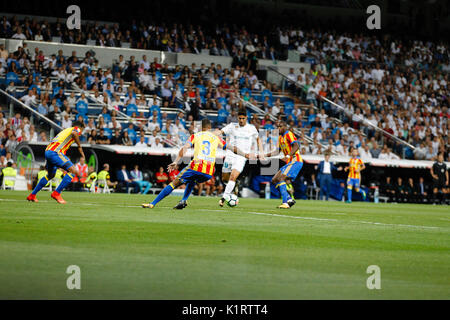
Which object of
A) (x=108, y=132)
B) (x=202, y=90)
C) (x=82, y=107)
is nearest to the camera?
(x=108, y=132)

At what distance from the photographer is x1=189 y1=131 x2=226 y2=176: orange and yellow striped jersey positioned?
16.1 m

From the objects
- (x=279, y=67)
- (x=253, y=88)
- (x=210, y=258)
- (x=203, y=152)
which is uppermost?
(x=279, y=67)

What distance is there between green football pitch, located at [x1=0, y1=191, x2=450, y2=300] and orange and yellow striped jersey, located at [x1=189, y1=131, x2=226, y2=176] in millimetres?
1966

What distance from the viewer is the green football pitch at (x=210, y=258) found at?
253 inches

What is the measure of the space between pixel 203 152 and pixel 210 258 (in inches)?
312

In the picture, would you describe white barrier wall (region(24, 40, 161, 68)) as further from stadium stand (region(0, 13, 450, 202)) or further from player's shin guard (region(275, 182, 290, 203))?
player's shin guard (region(275, 182, 290, 203))

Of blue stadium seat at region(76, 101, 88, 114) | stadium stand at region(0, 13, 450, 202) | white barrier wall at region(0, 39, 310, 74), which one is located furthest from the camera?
white barrier wall at region(0, 39, 310, 74)

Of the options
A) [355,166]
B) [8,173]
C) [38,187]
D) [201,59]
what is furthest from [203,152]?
[201,59]

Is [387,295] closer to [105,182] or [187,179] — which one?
[187,179]

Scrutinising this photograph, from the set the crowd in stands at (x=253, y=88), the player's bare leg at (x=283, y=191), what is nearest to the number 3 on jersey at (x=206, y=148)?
the player's bare leg at (x=283, y=191)

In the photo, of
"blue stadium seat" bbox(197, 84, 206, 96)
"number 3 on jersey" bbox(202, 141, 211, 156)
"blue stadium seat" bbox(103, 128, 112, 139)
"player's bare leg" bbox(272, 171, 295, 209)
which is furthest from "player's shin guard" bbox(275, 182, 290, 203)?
"blue stadium seat" bbox(197, 84, 206, 96)

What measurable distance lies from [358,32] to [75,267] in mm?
44575

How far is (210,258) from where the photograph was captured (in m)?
8.45

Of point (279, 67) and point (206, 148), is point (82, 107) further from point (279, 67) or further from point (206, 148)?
point (206, 148)
